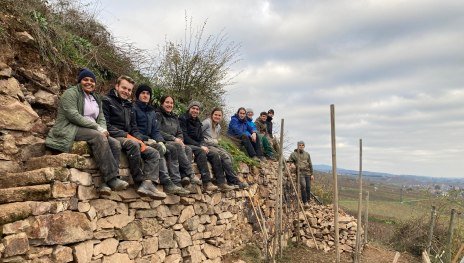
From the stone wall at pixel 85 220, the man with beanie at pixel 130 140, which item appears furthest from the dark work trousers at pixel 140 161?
the stone wall at pixel 85 220

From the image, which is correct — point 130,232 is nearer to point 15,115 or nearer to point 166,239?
point 166,239

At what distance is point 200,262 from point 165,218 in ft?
4.05

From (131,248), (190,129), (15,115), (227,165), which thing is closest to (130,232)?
(131,248)

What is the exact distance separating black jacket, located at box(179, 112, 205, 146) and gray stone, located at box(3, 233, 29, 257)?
350 centimetres

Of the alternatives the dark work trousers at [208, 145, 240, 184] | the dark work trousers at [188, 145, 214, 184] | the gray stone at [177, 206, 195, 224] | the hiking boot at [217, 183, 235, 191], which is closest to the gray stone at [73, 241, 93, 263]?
the gray stone at [177, 206, 195, 224]

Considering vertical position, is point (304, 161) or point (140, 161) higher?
point (304, 161)

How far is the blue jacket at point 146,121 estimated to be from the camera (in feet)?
18.3

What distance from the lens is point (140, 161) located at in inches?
192

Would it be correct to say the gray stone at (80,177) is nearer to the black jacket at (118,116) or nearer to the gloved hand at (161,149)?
the black jacket at (118,116)

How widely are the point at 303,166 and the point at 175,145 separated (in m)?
6.26

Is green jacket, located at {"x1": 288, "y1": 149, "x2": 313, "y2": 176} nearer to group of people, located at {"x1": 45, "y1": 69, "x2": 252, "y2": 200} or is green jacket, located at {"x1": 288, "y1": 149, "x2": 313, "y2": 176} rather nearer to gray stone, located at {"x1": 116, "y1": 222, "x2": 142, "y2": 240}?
group of people, located at {"x1": 45, "y1": 69, "x2": 252, "y2": 200}

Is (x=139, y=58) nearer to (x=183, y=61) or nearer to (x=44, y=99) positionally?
(x=183, y=61)

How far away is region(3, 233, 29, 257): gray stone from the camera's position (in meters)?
3.30

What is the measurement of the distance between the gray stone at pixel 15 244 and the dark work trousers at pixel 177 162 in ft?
8.01
